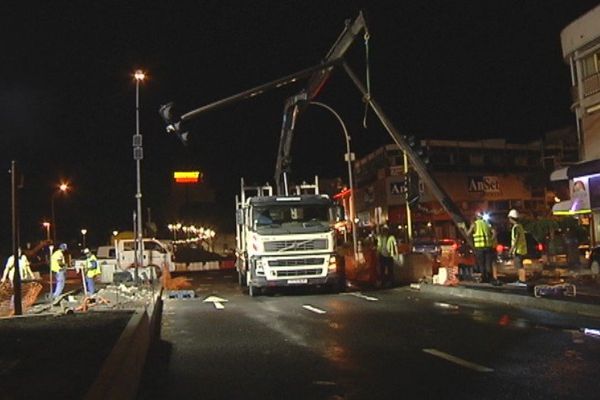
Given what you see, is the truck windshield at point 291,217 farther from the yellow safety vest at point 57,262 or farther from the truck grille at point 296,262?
the yellow safety vest at point 57,262

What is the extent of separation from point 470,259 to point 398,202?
118 ft

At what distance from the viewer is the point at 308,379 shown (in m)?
8.30

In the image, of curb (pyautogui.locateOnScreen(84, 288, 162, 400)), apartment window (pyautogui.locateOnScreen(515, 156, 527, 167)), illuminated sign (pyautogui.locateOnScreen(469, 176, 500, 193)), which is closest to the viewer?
curb (pyautogui.locateOnScreen(84, 288, 162, 400))

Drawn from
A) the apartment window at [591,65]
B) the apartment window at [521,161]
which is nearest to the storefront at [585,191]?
the apartment window at [591,65]

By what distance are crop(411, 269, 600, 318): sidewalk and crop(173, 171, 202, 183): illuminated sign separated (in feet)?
313

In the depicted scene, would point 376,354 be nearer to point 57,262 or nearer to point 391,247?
point 391,247

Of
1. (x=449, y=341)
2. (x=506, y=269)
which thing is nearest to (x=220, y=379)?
(x=449, y=341)

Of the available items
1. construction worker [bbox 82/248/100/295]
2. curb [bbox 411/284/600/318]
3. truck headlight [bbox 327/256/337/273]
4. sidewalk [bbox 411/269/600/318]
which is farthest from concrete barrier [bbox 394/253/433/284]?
construction worker [bbox 82/248/100/295]

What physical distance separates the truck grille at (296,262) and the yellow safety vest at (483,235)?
4.35 meters

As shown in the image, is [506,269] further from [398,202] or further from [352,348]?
[398,202]

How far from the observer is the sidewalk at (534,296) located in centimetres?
1403

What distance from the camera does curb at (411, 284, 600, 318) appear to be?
536 inches

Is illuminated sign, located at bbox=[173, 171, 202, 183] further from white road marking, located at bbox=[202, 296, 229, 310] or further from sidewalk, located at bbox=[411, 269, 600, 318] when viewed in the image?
sidewalk, located at bbox=[411, 269, 600, 318]

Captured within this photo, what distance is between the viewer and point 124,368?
6832 mm
